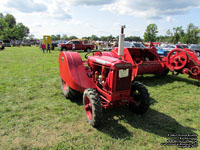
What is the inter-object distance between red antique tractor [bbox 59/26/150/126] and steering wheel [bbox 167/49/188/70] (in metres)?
3.70

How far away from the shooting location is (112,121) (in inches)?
137

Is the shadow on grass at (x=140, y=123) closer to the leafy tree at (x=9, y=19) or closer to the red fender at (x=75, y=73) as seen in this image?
the red fender at (x=75, y=73)

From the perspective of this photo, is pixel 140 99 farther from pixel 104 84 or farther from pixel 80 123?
pixel 80 123

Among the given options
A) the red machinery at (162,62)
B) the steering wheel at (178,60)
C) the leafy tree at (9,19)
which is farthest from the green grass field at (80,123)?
the leafy tree at (9,19)

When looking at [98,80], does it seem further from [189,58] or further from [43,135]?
[189,58]

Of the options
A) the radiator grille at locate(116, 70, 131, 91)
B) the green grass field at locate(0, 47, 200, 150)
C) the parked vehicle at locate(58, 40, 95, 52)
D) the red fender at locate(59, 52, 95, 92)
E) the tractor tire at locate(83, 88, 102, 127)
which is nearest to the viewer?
the green grass field at locate(0, 47, 200, 150)

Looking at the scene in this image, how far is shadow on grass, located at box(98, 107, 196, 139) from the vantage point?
3131mm

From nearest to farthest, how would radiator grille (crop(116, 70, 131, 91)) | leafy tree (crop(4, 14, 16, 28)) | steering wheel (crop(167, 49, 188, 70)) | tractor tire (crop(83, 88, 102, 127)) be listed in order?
tractor tire (crop(83, 88, 102, 127)), radiator grille (crop(116, 70, 131, 91)), steering wheel (crop(167, 49, 188, 70)), leafy tree (crop(4, 14, 16, 28))

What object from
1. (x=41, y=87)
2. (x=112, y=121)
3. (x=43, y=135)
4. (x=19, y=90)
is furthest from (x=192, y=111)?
(x=19, y=90)

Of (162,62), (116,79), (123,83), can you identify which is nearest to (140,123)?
(123,83)

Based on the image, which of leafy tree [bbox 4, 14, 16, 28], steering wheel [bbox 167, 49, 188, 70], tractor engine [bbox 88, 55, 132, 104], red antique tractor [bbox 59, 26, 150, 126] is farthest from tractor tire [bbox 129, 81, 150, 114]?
leafy tree [bbox 4, 14, 16, 28]

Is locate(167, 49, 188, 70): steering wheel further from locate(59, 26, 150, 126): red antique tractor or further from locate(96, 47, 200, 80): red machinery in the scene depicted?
locate(59, 26, 150, 126): red antique tractor

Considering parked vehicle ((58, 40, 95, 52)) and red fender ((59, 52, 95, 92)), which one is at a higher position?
parked vehicle ((58, 40, 95, 52))

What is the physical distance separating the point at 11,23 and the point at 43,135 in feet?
290
